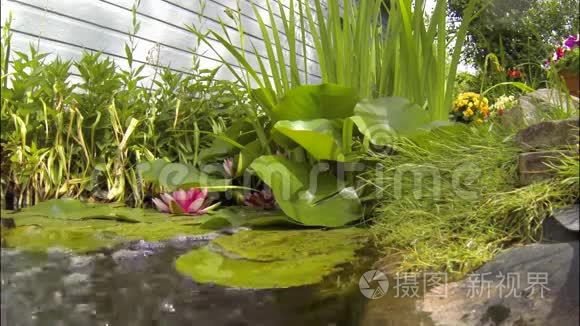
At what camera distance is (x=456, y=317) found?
848mm

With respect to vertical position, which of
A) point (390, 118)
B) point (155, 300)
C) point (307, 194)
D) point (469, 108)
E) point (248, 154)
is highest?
point (469, 108)

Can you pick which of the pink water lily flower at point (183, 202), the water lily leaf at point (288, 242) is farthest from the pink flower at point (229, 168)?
the water lily leaf at point (288, 242)

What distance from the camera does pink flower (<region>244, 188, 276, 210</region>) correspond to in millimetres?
1777

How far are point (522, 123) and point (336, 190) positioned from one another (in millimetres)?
600

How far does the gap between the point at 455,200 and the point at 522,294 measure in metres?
→ 0.51

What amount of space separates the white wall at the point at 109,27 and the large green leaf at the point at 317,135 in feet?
1.72

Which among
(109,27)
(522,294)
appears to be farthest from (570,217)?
(109,27)

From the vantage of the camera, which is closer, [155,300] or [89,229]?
[155,300]

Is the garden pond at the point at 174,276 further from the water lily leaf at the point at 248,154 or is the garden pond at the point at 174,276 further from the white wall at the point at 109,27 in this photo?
the white wall at the point at 109,27

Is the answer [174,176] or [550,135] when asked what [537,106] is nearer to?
[550,135]

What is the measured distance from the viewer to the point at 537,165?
114 centimetres

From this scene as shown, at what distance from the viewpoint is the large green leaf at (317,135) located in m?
1.41

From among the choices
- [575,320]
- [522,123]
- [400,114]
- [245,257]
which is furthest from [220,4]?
[575,320]

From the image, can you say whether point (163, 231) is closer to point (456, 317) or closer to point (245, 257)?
point (245, 257)
